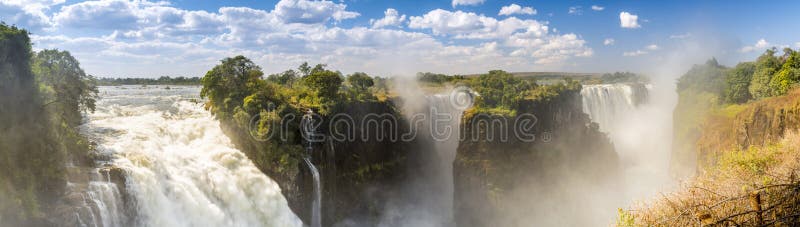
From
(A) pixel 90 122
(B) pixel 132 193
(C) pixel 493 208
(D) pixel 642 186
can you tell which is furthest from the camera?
(D) pixel 642 186

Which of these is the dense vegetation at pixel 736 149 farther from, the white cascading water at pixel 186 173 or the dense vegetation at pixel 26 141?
the dense vegetation at pixel 26 141

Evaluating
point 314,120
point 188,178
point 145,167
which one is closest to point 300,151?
point 314,120

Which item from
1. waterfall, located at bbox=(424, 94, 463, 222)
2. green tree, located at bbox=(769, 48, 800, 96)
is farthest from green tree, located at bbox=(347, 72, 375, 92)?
green tree, located at bbox=(769, 48, 800, 96)

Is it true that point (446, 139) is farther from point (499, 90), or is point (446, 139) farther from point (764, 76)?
point (764, 76)

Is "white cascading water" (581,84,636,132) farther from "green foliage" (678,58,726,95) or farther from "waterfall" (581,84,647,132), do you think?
"green foliage" (678,58,726,95)

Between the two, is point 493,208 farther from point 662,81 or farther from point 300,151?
point 662,81

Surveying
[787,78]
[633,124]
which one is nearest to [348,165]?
[787,78]
